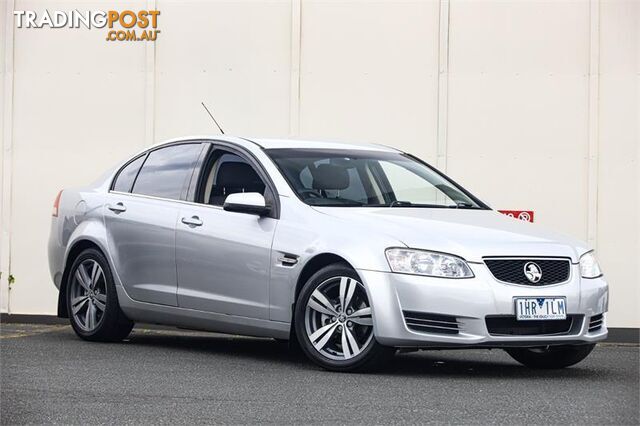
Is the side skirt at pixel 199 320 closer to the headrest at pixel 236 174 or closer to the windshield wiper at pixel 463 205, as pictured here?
the headrest at pixel 236 174

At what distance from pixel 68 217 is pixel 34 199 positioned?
3.59 meters

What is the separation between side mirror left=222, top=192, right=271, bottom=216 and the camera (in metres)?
9.26

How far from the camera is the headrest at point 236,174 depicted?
990 centimetres

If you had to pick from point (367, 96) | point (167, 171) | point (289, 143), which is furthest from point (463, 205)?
point (367, 96)

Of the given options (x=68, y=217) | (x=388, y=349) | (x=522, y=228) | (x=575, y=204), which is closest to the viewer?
(x=388, y=349)

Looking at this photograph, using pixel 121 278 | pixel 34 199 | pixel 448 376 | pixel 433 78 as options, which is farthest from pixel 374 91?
pixel 448 376

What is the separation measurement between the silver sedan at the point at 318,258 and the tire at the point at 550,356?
0.01 meters

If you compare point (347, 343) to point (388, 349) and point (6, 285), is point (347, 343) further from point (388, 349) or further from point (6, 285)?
point (6, 285)

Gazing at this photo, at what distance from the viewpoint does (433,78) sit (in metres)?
14.4

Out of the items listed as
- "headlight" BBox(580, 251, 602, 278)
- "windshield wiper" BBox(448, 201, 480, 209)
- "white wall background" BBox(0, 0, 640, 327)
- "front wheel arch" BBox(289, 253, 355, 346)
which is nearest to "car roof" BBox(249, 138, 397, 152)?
"windshield wiper" BBox(448, 201, 480, 209)
